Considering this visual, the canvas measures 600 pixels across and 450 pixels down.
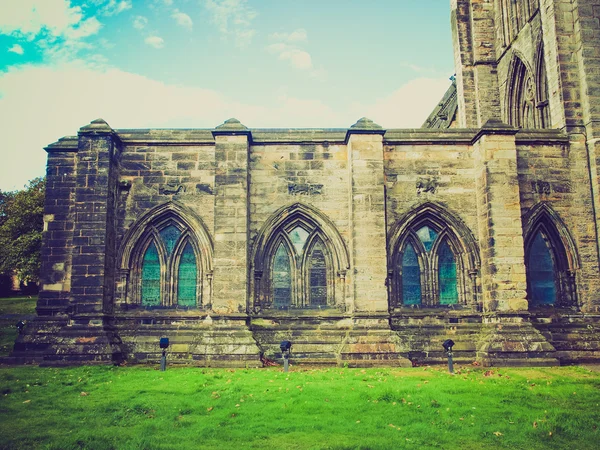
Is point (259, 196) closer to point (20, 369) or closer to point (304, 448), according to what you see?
point (20, 369)

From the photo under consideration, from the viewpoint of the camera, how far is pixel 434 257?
15.3 meters

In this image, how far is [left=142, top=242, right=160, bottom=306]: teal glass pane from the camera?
49.6 ft

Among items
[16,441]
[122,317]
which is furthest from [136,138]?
[16,441]

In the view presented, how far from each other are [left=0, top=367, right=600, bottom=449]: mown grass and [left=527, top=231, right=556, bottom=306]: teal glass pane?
13.3ft

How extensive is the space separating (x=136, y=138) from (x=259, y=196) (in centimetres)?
412

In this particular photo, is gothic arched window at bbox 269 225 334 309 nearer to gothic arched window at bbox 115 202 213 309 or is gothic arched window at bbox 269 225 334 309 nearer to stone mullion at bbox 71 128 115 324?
gothic arched window at bbox 115 202 213 309

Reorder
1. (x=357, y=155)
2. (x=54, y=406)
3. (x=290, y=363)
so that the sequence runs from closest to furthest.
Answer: (x=54, y=406)
(x=290, y=363)
(x=357, y=155)

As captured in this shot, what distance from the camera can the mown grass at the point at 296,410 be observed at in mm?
6953

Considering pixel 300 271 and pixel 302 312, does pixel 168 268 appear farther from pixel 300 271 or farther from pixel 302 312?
pixel 302 312

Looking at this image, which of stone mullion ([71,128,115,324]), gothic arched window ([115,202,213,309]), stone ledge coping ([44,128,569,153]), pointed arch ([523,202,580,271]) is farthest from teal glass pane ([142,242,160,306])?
pointed arch ([523,202,580,271])

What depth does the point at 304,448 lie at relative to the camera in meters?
6.59

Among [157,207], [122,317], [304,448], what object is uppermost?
[157,207]

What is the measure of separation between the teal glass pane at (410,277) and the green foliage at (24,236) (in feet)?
84.4

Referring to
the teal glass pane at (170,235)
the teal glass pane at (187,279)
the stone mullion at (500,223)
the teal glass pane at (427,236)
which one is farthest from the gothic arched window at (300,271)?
the stone mullion at (500,223)
